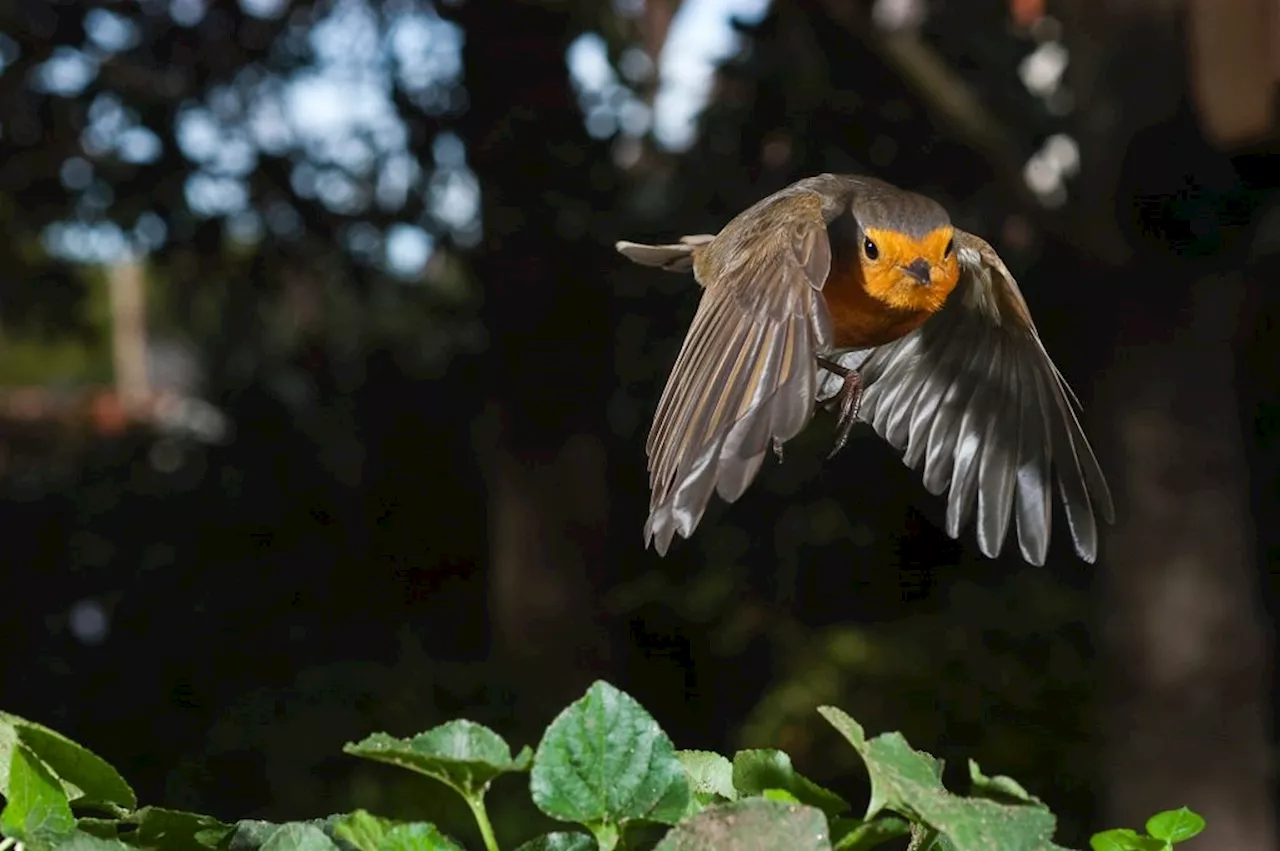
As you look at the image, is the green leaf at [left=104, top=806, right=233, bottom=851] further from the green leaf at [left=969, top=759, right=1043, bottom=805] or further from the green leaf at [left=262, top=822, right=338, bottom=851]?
the green leaf at [left=969, top=759, right=1043, bottom=805]

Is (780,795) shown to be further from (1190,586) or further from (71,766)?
(1190,586)

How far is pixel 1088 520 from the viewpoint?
84 cm

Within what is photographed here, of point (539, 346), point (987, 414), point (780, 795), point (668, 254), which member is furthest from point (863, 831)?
point (539, 346)

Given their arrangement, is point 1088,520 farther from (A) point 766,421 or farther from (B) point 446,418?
(B) point 446,418

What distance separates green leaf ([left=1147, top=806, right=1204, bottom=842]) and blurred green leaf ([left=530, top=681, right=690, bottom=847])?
0.68 feet

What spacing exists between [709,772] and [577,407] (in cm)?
272

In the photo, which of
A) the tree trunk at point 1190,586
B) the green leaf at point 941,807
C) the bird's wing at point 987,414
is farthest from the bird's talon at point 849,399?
the tree trunk at point 1190,586

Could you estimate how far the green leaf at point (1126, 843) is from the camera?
534 millimetres

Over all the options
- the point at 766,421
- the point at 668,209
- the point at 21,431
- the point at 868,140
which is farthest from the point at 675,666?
the point at 766,421

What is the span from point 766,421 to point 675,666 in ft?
9.90

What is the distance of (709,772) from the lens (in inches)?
23.1

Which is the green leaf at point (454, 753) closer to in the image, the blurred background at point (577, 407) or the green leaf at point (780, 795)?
the green leaf at point (780, 795)

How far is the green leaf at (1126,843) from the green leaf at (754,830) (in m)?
0.19

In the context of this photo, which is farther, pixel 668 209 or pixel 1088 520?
pixel 668 209
